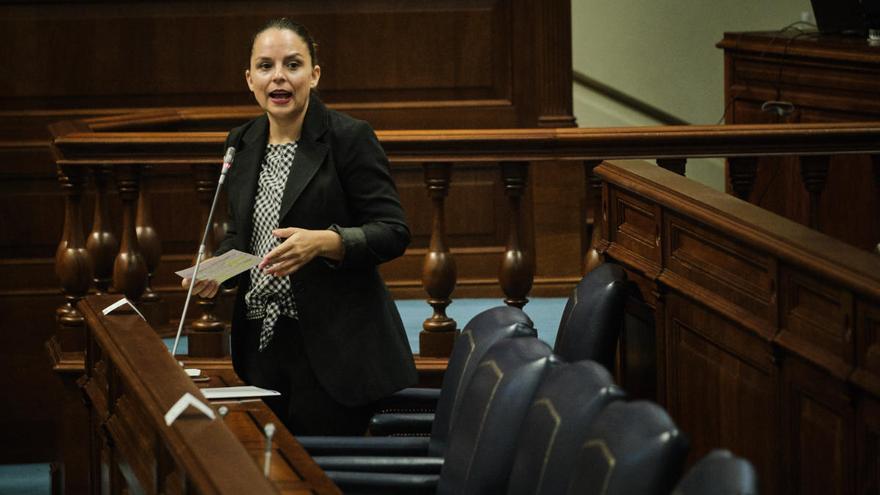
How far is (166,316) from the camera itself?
17.7 ft

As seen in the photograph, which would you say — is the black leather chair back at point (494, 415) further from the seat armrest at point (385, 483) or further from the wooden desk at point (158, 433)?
the wooden desk at point (158, 433)

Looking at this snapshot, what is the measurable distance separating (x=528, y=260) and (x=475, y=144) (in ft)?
1.32

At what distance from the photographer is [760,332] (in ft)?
9.67

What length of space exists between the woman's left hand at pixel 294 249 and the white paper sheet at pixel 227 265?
35 millimetres

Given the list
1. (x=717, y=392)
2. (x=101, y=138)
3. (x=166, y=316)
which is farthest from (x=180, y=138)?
(x=717, y=392)

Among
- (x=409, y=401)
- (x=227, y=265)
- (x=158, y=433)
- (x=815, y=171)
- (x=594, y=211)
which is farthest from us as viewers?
(x=815, y=171)

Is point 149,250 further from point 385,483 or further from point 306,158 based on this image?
point 385,483

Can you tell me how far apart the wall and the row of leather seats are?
16.4 ft

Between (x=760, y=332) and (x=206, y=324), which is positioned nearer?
(x=760, y=332)

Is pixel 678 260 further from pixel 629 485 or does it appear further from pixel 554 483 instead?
pixel 629 485

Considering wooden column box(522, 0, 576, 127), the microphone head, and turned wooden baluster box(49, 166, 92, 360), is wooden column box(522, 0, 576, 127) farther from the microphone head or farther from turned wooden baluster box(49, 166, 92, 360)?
the microphone head

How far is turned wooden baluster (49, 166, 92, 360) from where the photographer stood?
16.2 feet

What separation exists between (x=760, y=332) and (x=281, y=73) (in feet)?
4.20

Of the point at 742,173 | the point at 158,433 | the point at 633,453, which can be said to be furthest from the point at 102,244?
the point at 633,453
